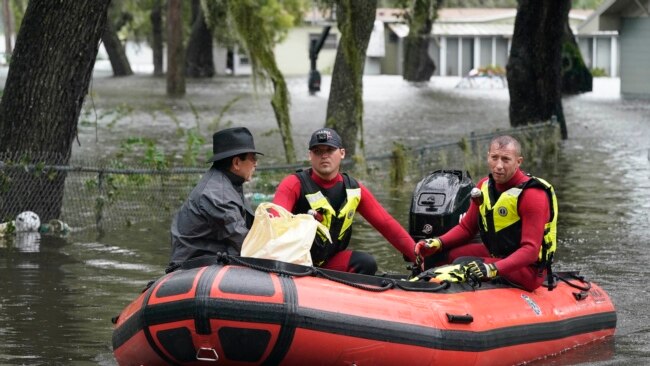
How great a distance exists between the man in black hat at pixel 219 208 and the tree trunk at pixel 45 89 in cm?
552

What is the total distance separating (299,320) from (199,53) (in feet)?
184

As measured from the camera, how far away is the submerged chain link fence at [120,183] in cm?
1406

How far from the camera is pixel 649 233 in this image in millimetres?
15547

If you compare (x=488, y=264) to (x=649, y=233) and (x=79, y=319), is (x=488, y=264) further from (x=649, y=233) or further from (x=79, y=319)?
(x=649, y=233)

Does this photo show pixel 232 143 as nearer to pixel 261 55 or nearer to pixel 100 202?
pixel 100 202

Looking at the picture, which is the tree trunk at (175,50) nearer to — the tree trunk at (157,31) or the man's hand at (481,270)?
the tree trunk at (157,31)

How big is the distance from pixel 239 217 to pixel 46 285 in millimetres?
3860

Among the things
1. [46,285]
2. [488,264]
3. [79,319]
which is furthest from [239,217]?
[46,285]

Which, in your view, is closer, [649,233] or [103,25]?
[103,25]

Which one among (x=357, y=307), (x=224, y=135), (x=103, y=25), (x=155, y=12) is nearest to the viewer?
(x=357, y=307)

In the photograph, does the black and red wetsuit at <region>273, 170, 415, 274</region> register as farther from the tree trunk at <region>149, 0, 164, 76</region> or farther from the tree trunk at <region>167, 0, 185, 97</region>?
the tree trunk at <region>149, 0, 164, 76</region>

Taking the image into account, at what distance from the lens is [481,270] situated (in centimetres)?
906

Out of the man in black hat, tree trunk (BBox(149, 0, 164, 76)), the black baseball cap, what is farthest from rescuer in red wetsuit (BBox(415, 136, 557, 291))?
tree trunk (BBox(149, 0, 164, 76))

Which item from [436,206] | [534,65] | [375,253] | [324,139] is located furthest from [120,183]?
[534,65]
